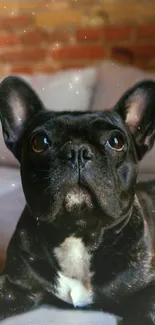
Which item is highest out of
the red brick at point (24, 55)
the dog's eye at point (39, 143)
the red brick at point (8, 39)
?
the red brick at point (8, 39)

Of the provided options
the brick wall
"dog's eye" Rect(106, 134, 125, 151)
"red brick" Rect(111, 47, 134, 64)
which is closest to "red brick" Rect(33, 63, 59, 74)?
the brick wall

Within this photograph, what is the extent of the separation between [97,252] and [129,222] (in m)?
0.07

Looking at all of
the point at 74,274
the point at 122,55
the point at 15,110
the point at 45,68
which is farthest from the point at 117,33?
the point at 74,274

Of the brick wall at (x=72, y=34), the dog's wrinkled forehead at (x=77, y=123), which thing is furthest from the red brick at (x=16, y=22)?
the dog's wrinkled forehead at (x=77, y=123)

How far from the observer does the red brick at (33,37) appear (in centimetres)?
103

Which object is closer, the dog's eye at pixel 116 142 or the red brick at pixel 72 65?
the dog's eye at pixel 116 142

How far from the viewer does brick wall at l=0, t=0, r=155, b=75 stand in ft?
3.30

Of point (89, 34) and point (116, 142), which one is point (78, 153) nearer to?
point (116, 142)

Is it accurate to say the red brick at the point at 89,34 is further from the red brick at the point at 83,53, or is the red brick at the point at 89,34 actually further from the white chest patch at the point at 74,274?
the white chest patch at the point at 74,274

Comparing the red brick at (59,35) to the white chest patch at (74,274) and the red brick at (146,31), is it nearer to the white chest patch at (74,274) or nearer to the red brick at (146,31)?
the red brick at (146,31)

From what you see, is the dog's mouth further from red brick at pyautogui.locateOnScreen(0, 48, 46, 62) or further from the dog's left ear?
red brick at pyautogui.locateOnScreen(0, 48, 46, 62)

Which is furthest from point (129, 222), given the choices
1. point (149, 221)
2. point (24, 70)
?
point (24, 70)

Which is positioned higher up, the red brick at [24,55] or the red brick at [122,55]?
the red brick at [122,55]

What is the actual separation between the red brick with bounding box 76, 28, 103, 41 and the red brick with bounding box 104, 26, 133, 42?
11 mm
